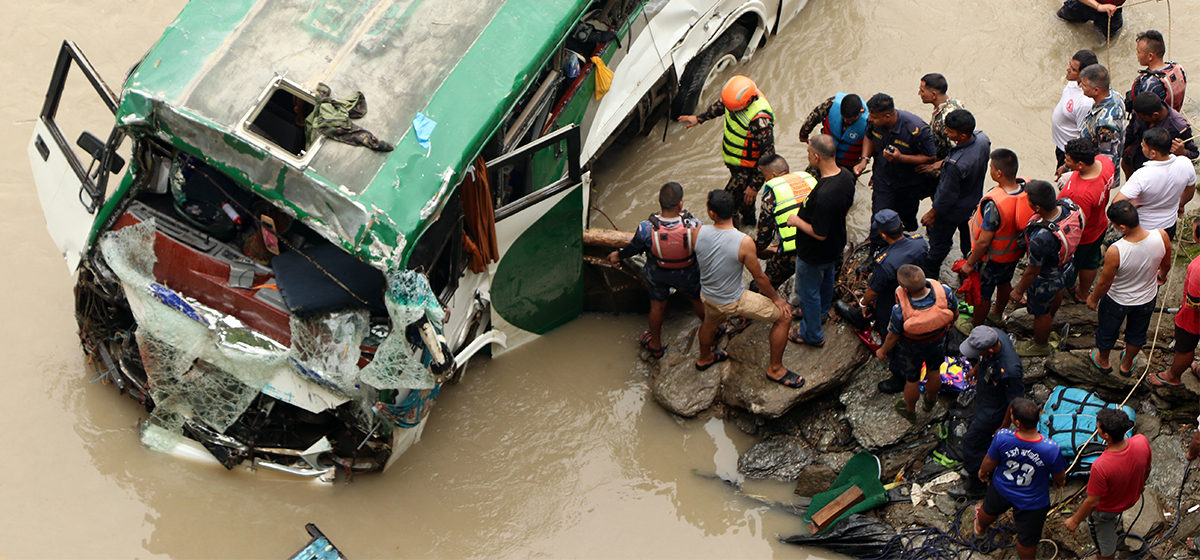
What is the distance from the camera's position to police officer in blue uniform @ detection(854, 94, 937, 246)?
19.1 feet

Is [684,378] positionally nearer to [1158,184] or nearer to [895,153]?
[895,153]

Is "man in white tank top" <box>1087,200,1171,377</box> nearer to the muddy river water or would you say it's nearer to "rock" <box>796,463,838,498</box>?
"rock" <box>796,463,838,498</box>

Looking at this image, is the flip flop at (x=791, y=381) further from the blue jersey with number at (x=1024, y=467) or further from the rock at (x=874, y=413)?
the blue jersey with number at (x=1024, y=467)

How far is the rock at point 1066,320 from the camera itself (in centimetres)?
593

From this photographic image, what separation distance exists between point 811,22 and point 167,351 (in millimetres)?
Result: 6280

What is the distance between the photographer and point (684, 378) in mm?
6059

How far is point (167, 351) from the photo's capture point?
4.95m

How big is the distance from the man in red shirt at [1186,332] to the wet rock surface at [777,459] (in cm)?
203

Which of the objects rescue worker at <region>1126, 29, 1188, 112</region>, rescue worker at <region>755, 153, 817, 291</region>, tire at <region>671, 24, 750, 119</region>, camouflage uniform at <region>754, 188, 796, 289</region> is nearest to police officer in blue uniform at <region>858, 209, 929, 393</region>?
rescue worker at <region>755, 153, 817, 291</region>

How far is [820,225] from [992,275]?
1.15 m

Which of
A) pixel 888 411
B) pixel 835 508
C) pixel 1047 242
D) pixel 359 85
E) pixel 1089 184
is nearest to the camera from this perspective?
pixel 359 85

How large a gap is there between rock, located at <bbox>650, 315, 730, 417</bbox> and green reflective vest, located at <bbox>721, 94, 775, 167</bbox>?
1.13 m

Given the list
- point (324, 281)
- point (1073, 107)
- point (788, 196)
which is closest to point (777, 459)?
point (788, 196)

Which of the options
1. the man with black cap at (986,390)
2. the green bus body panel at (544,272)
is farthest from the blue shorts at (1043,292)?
the green bus body panel at (544,272)
